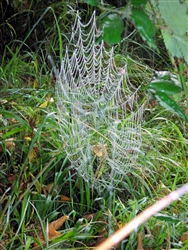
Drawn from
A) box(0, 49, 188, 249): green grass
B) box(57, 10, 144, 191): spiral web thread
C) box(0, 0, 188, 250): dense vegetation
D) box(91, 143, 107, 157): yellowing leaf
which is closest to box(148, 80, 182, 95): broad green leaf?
box(0, 0, 188, 250): dense vegetation

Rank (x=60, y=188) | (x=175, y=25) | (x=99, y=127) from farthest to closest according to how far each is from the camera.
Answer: (x=99, y=127), (x=60, y=188), (x=175, y=25)

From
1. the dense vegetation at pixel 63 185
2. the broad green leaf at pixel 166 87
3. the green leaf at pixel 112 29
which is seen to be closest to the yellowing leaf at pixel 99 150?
the dense vegetation at pixel 63 185

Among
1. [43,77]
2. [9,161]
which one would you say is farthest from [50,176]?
[43,77]

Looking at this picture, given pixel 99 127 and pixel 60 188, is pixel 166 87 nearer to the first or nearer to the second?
pixel 60 188

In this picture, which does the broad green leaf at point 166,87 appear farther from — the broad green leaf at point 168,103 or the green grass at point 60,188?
the green grass at point 60,188

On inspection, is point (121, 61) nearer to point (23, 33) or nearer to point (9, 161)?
point (23, 33)

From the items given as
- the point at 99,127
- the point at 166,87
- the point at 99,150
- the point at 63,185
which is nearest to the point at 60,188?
the point at 63,185
